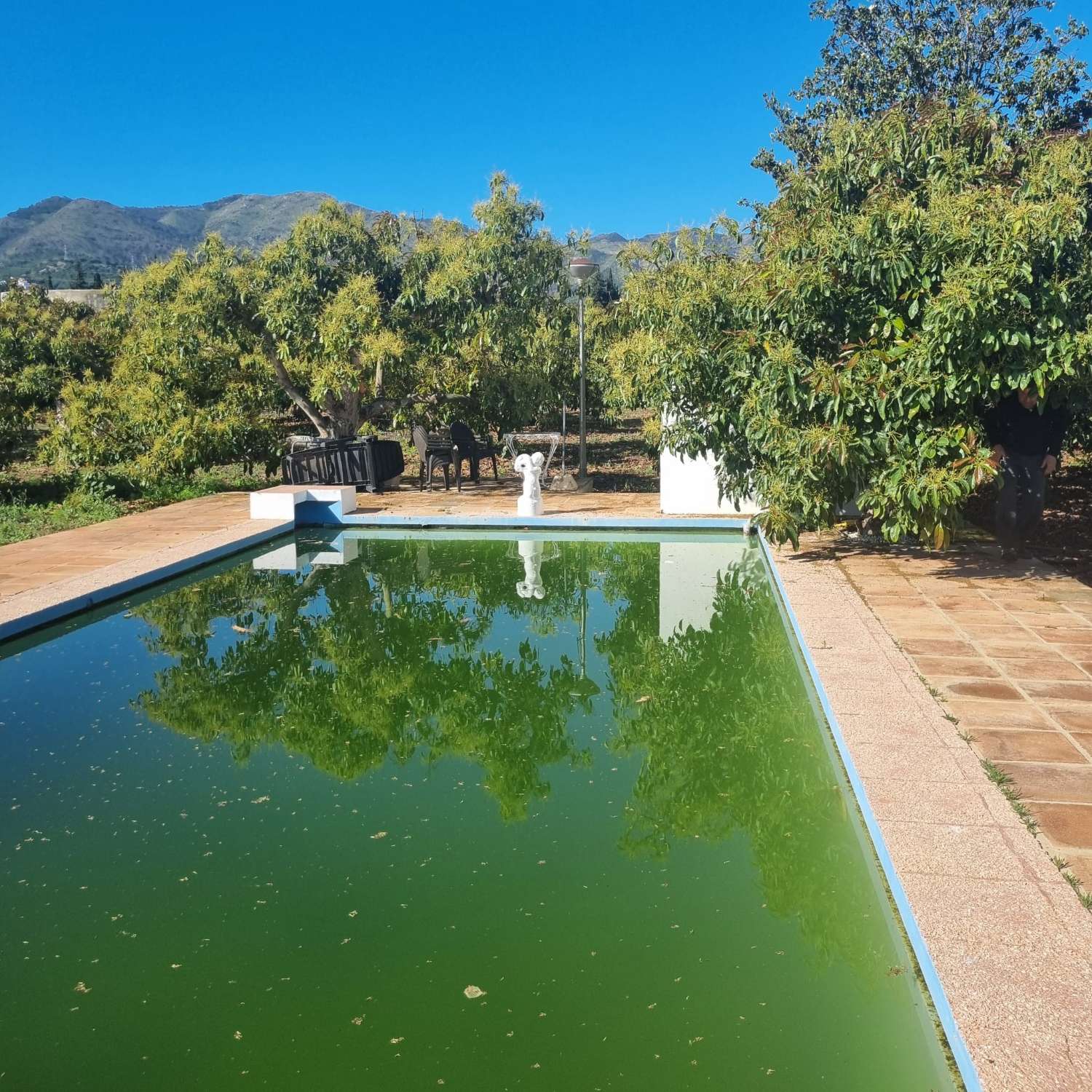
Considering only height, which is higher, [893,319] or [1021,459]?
[893,319]

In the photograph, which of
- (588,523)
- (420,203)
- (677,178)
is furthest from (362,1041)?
(677,178)

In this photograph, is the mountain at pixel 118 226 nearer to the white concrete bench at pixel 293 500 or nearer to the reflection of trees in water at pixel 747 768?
the white concrete bench at pixel 293 500

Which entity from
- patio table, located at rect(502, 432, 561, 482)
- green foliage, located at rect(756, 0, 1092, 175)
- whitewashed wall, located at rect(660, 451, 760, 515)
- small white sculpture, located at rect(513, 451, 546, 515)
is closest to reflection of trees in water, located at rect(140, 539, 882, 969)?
small white sculpture, located at rect(513, 451, 546, 515)

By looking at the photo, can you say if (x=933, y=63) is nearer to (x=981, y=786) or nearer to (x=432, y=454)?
(x=432, y=454)

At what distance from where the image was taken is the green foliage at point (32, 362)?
1102 centimetres

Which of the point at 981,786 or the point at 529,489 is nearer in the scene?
the point at 981,786

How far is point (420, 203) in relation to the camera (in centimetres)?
1162

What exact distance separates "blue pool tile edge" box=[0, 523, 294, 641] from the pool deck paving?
42 mm

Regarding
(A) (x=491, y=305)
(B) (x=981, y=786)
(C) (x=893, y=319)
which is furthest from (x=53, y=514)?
(B) (x=981, y=786)

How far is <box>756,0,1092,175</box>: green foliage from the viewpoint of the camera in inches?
645

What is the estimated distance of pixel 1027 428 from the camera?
263 inches

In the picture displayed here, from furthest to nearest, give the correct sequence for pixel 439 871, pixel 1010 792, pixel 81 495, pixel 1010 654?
pixel 81 495 < pixel 1010 654 < pixel 1010 792 < pixel 439 871

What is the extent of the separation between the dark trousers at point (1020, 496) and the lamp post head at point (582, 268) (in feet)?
15.3

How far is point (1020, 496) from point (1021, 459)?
0.82ft
